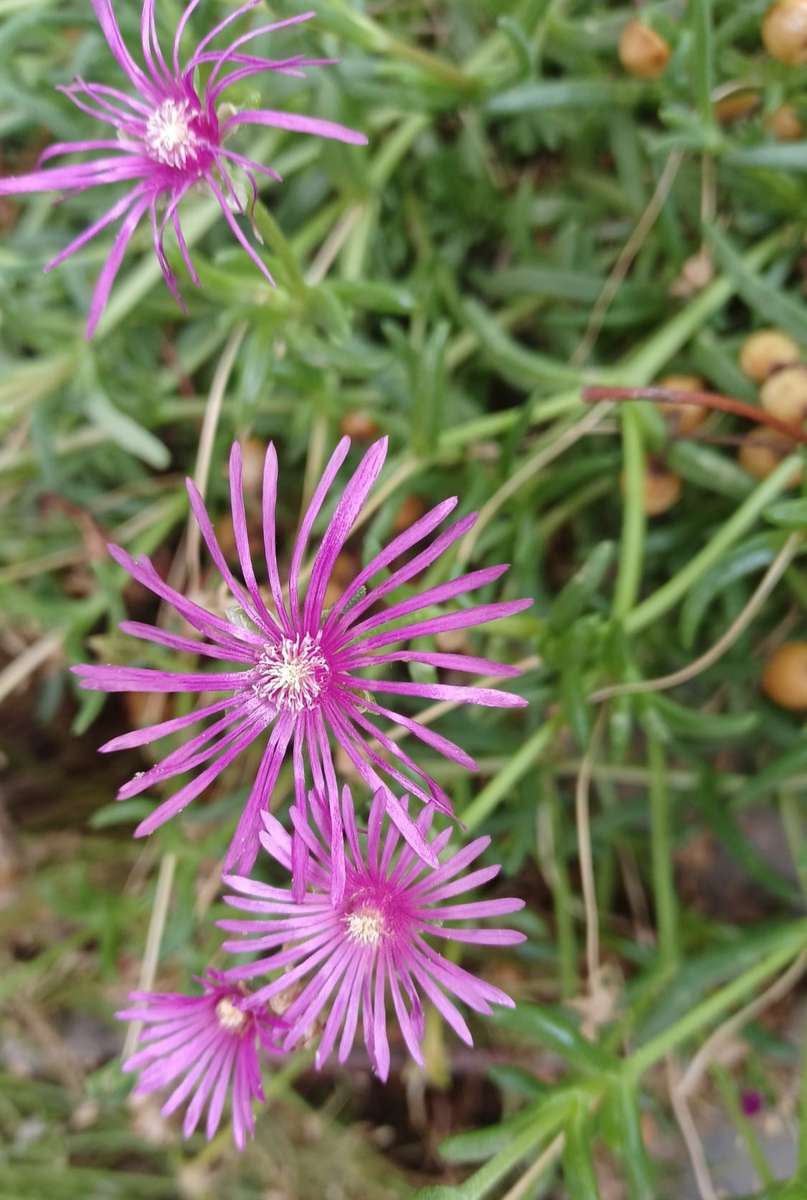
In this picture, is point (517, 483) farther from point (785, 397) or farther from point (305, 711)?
point (305, 711)

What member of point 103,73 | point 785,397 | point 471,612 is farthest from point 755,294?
point 103,73

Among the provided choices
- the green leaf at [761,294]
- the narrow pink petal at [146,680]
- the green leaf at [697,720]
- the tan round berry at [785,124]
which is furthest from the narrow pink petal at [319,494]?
the tan round berry at [785,124]

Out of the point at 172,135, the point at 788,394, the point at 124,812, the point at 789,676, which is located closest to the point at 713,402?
the point at 788,394

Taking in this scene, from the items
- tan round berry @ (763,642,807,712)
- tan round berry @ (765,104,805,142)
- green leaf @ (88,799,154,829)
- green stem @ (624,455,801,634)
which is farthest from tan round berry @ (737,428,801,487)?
green leaf @ (88,799,154,829)

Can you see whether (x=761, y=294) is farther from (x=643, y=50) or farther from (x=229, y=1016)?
(x=229, y=1016)

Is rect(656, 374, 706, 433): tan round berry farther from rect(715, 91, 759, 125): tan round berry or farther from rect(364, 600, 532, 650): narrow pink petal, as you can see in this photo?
rect(364, 600, 532, 650): narrow pink petal
